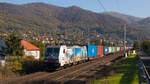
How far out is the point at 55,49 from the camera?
2462cm

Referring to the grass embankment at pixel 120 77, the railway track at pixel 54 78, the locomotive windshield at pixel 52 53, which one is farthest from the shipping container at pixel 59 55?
the grass embankment at pixel 120 77

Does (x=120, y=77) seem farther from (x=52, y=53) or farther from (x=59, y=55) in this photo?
(x=52, y=53)

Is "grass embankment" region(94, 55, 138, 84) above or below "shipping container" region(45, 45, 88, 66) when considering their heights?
below

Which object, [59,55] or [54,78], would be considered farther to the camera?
[59,55]

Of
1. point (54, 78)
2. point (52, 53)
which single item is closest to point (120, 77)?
point (54, 78)

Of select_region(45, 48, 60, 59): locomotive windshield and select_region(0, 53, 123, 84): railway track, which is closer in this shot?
select_region(0, 53, 123, 84): railway track

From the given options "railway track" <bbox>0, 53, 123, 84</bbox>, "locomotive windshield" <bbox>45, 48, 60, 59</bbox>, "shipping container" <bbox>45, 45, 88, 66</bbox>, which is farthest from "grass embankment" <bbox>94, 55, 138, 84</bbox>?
"locomotive windshield" <bbox>45, 48, 60, 59</bbox>

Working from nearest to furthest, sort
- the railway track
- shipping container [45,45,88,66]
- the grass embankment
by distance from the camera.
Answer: the grass embankment, the railway track, shipping container [45,45,88,66]

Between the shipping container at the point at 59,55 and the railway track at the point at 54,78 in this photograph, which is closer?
the railway track at the point at 54,78

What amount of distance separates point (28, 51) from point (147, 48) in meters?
39.6

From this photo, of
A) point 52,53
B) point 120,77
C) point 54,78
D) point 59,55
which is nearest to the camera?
point 120,77

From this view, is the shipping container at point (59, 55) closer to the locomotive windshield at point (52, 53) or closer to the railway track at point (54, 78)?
the locomotive windshield at point (52, 53)

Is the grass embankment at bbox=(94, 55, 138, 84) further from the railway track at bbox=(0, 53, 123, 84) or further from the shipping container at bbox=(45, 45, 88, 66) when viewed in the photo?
the shipping container at bbox=(45, 45, 88, 66)

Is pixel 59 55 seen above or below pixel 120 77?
above
